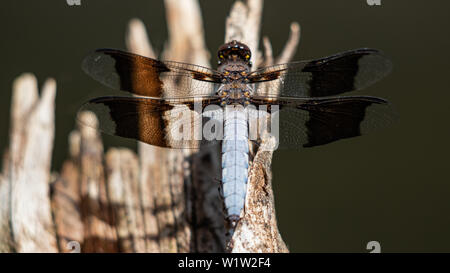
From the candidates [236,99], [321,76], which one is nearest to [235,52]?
[236,99]

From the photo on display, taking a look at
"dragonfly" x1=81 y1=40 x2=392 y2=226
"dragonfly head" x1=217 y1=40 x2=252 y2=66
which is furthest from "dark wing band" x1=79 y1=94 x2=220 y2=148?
"dragonfly head" x1=217 y1=40 x2=252 y2=66

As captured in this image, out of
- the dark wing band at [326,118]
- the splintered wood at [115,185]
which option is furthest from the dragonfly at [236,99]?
the splintered wood at [115,185]

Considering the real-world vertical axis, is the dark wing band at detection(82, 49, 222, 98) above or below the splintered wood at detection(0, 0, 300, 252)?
above

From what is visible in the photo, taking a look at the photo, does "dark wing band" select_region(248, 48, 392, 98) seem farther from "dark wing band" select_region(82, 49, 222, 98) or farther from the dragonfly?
"dark wing band" select_region(82, 49, 222, 98)

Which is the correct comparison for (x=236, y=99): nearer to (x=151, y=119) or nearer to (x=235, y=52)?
(x=235, y=52)

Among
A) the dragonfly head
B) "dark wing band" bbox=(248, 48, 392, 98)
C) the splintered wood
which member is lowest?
the splintered wood
